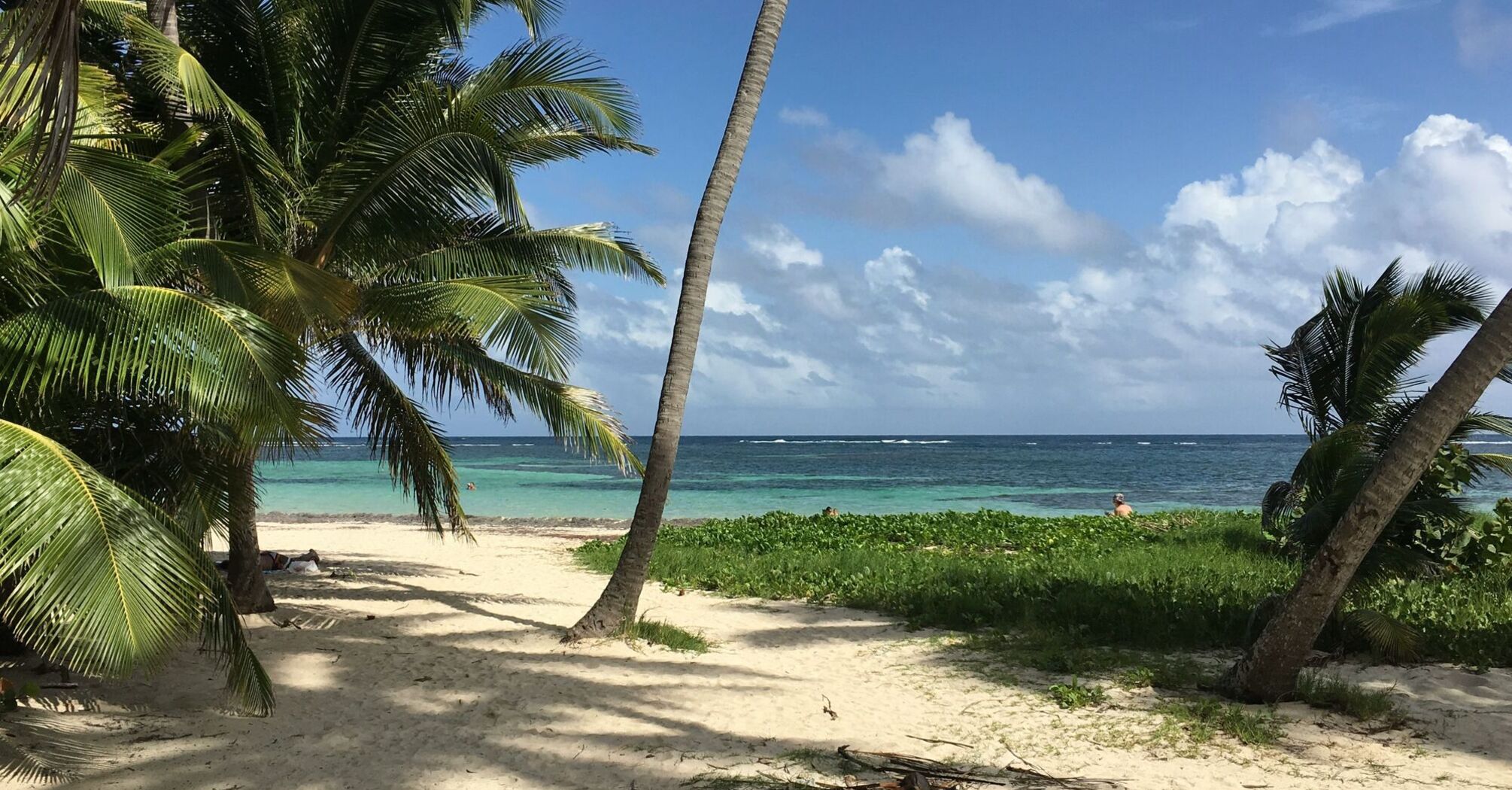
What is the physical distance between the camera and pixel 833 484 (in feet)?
145

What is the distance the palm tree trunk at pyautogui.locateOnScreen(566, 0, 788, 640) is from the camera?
822cm

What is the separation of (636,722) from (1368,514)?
464 cm

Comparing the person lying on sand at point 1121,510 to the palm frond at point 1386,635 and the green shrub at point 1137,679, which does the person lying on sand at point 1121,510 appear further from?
the green shrub at point 1137,679

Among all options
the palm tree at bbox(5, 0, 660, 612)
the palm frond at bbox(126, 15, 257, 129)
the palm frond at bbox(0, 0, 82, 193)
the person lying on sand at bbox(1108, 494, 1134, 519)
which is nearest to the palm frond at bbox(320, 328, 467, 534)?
the palm tree at bbox(5, 0, 660, 612)

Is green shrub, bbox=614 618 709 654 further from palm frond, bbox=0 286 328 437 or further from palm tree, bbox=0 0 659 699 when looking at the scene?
palm frond, bbox=0 286 328 437

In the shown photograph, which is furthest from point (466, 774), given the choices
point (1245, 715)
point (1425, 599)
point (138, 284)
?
point (1425, 599)

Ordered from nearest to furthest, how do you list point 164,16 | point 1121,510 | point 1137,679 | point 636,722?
point 636,722, point 1137,679, point 164,16, point 1121,510

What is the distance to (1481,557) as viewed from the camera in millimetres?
9562

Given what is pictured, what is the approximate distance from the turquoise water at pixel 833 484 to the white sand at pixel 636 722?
33.0 ft

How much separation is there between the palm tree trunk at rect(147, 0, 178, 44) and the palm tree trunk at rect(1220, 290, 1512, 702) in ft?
30.6

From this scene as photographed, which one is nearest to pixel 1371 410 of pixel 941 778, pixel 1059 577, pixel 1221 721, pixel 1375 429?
pixel 1375 429

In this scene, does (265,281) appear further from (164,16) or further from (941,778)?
(941,778)

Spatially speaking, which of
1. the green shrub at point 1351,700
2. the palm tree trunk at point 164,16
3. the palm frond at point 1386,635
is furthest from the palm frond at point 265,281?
the palm frond at point 1386,635

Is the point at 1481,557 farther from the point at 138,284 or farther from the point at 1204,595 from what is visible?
the point at 138,284
